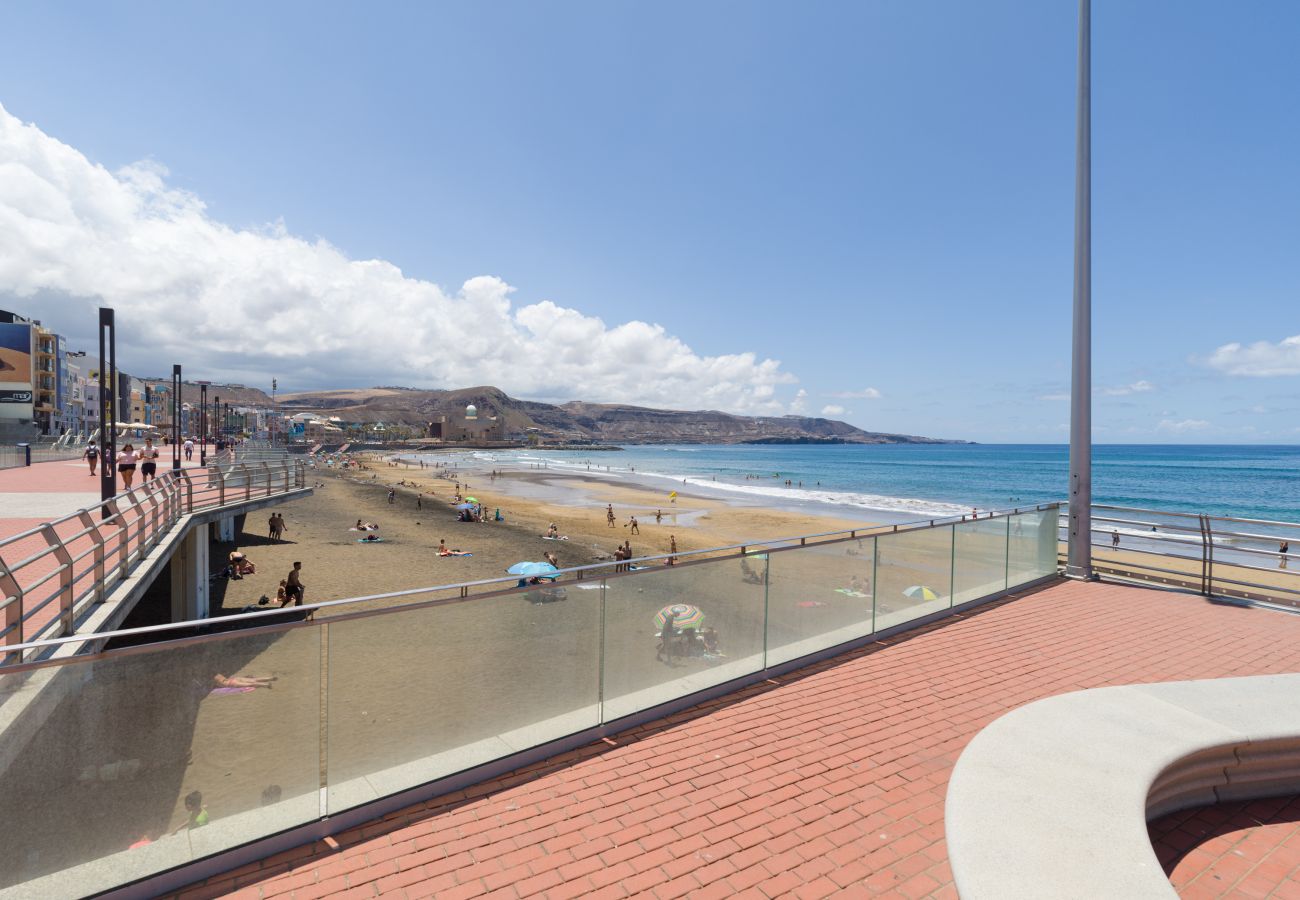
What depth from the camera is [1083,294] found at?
31.8 ft

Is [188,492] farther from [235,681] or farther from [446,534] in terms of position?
[446,534]

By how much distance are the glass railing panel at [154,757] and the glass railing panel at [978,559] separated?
733 cm

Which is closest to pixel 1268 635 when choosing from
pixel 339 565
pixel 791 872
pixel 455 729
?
pixel 791 872

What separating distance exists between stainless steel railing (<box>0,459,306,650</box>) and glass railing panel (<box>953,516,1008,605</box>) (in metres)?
8.58

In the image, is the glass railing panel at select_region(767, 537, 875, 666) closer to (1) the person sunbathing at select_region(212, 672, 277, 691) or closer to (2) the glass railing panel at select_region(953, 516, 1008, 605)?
(2) the glass railing panel at select_region(953, 516, 1008, 605)

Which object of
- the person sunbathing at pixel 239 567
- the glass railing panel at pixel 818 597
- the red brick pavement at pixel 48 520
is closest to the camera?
the glass railing panel at pixel 818 597

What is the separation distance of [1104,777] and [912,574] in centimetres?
383

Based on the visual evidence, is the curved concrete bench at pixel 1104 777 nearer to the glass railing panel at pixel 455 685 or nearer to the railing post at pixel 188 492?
the glass railing panel at pixel 455 685

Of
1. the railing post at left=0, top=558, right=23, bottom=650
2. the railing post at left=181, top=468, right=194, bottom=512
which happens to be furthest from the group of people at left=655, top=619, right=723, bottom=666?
the railing post at left=181, top=468, right=194, bottom=512

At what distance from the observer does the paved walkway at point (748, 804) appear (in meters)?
3.36

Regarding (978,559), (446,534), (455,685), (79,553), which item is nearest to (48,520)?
(79,553)

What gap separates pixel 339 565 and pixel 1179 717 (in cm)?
2182

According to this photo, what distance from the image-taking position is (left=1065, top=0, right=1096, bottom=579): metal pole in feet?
31.5

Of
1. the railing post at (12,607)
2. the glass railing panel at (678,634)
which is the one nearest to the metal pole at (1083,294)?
the glass railing panel at (678,634)
